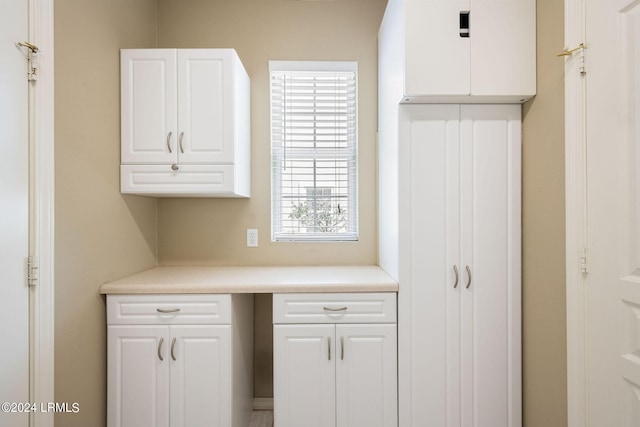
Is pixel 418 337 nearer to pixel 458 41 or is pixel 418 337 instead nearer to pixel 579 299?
pixel 579 299

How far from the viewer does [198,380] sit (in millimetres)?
1720

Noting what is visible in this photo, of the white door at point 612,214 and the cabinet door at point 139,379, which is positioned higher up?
the white door at point 612,214

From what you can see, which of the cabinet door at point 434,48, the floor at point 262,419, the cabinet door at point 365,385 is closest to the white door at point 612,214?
the cabinet door at point 434,48

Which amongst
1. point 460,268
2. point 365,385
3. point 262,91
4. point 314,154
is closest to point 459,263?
point 460,268

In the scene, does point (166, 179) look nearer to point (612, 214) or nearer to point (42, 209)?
point (42, 209)

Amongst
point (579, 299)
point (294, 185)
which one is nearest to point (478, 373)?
point (579, 299)

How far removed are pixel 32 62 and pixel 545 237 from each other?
2.36 m

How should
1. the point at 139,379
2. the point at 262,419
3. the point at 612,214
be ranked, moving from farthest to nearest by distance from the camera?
1. the point at 262,419
2. the point at 139,379
3. the point at 612,214

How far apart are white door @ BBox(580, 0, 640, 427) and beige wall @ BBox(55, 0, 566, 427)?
15 centimetres

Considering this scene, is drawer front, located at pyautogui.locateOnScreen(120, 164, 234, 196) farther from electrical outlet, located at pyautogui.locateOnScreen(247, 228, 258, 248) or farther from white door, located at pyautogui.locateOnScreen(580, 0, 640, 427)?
white door, located at pyautogui.locateOnScreen(580, 0, 640, 427)

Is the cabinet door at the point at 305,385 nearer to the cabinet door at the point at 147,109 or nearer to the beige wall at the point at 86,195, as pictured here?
the beige wall at the point at 86,195

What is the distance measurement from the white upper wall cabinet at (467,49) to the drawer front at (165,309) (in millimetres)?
1476

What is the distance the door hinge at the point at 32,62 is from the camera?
4.35ft

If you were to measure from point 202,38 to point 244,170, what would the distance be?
40.2 inches
